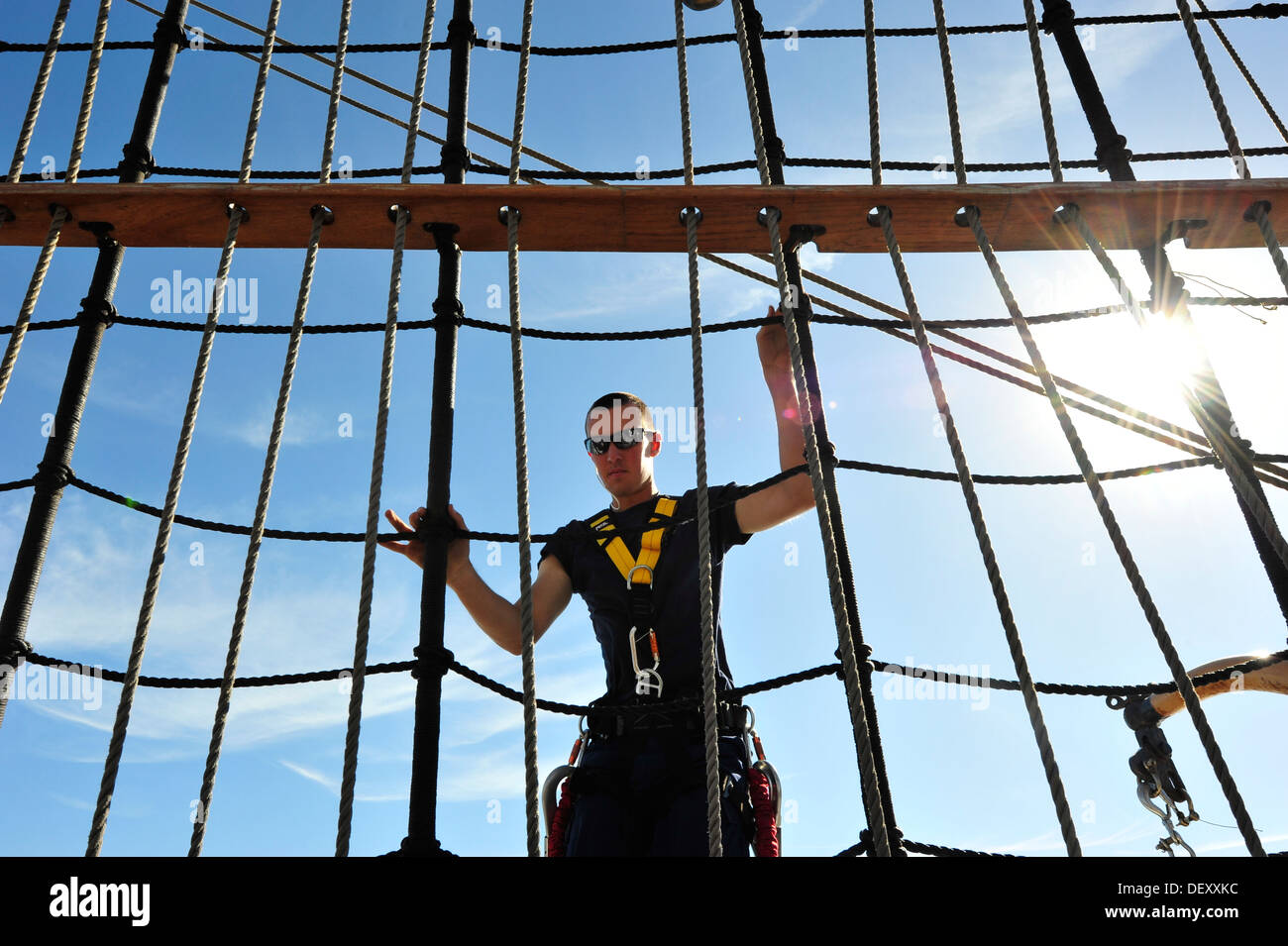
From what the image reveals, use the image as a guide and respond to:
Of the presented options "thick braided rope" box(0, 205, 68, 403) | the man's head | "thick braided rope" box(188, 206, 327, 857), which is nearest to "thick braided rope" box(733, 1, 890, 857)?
the man's head

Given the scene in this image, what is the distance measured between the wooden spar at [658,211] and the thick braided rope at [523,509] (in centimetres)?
13

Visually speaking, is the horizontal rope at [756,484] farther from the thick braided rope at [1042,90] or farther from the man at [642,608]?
the thick braided rope at [1042,90]

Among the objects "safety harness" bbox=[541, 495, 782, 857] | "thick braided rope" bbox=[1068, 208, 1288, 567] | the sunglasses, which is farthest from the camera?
the sunglasses

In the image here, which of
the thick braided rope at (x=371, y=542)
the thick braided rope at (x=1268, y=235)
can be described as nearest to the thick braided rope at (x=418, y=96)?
the thick braided rope at (x=371, y=542)

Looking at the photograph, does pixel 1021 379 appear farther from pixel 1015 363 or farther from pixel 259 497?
pixel 259 497

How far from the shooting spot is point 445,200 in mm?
2004

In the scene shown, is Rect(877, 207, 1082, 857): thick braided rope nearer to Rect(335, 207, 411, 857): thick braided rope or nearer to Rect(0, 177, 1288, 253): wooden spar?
Rect(0, 177, 1288, 253): wooden spar

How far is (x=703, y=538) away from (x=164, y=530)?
3.30 feet

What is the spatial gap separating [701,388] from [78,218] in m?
1.55

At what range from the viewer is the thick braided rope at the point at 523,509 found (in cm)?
136

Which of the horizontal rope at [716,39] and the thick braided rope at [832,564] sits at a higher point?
the horizontal rope at [716,39]

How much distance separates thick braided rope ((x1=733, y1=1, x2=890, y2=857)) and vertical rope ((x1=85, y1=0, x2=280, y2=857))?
1023 millimetres

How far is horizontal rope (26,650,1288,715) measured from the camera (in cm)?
181

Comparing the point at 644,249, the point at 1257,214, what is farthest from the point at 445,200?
the point at 1257,214
